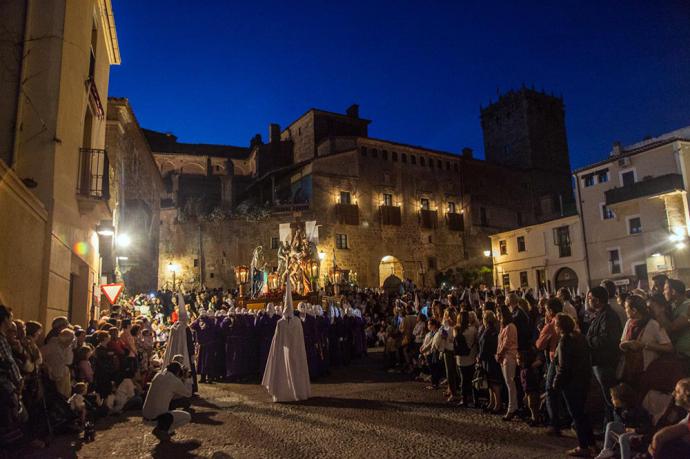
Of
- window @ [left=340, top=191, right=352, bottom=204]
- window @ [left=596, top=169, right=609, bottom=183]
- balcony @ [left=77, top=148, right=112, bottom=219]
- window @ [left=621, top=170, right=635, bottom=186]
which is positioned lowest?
balcony @ [left=77, top=148, right=112, bottom=219]

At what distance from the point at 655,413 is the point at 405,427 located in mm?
3137

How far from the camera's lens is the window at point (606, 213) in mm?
29439

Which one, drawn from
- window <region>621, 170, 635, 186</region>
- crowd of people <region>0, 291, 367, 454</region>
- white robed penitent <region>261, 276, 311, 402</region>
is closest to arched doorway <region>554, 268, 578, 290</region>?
window <region>621, 170, 635, 186</region>

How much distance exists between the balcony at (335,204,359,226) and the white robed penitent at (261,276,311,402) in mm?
27392

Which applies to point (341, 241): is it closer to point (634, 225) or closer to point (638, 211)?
point (634, 225)

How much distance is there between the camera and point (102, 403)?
8.14 meters

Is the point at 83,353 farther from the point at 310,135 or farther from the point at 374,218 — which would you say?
the point at 310,135

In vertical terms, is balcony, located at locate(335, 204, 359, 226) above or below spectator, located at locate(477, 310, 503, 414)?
above

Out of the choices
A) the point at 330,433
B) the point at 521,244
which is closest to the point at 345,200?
the point at 521,244

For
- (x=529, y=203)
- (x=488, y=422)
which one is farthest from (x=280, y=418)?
(x=529, y=203)

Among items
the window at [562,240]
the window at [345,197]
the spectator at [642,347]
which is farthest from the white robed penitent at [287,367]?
the window at [562,240]

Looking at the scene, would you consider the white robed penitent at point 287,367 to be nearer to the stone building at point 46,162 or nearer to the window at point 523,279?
the stone building at point 46,162

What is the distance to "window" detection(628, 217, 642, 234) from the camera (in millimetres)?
27562

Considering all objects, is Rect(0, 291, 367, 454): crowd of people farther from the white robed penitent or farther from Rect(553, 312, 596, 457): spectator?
Rect(553, 312, 596, 457): spectator
